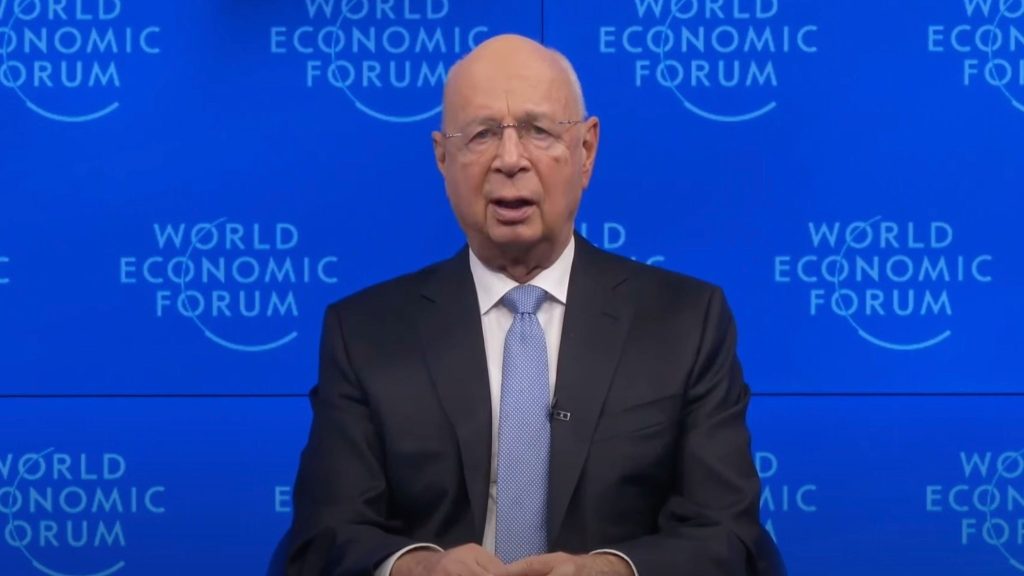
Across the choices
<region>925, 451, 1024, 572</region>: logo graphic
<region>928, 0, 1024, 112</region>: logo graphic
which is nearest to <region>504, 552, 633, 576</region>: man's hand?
<region>925, 451, 1024, 572</region>: logo graphic

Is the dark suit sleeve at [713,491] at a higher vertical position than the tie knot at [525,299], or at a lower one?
lower

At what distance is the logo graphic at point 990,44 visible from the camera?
398 cm

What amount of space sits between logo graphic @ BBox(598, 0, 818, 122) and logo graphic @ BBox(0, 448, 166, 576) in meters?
1.76

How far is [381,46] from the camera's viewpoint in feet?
13.3

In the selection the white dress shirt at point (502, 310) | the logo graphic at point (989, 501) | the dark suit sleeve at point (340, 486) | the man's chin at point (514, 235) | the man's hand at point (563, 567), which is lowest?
the logo graphic at point (989, 501)

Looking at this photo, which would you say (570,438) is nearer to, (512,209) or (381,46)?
(512,209)

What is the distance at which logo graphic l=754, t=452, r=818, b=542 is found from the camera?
329 centimetres

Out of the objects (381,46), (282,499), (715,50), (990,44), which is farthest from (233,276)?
(990,44)

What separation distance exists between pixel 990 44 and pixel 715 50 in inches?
30.0

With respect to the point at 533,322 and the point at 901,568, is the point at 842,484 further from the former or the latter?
the point at 533,322

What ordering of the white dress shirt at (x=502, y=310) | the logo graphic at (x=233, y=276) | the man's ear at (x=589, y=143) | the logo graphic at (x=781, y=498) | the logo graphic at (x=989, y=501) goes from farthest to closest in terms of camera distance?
the logo graphic at (x=233, y=276)
the logo graphic at (x=781, y=498)
the logo graphic at (x=989, y=501)
the man's ear at (x=589, y=143)
the white dress shirt at (x=502, y=310)

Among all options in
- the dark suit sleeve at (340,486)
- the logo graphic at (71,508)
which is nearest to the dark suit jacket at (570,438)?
the dark suit sleeve at (340,486)

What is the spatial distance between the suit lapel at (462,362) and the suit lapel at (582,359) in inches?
3.8

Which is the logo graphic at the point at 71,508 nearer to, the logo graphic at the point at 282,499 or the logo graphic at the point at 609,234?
the logo graphic at the point at 282,499
